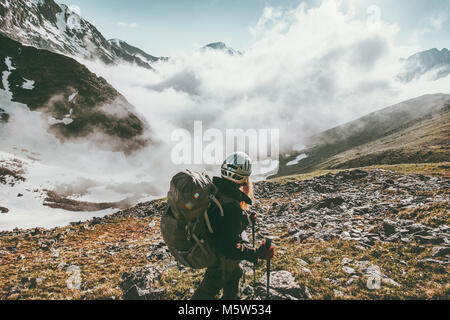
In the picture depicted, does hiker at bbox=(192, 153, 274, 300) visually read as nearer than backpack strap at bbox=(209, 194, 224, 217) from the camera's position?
No

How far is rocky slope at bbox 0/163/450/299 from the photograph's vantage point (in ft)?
25.6

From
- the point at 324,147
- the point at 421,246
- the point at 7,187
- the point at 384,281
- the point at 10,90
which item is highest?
the point at 10,90

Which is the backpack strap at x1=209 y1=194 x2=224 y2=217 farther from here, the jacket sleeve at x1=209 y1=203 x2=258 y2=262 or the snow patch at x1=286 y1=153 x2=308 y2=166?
the snow patch at x1=286 y1=153 x2=308 y2=166

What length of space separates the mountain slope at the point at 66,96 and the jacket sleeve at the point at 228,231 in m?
141

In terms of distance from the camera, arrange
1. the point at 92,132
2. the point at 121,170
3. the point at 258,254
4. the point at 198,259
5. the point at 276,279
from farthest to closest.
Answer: the point at 92,132 < the point at 121,170 < the point at 276,279 < the point at 258,254 < the point at 198,259

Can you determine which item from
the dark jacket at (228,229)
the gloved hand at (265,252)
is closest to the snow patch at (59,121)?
the dark jacket at (228,229)

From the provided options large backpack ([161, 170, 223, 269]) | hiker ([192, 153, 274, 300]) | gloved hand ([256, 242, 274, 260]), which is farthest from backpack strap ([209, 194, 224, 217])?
gloved hand ([256, 242, 274, 260])

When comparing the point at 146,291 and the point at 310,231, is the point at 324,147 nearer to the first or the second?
the point at 310,231

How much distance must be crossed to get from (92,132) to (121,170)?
32843 mm

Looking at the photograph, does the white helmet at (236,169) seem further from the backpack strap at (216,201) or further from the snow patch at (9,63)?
the snow patch at (9,63)

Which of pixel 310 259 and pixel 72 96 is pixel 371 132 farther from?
pixel 72 96

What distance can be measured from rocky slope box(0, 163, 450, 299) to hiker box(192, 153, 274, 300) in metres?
2.36

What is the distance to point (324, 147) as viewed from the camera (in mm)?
141625

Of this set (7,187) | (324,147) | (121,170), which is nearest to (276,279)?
(7,187)
